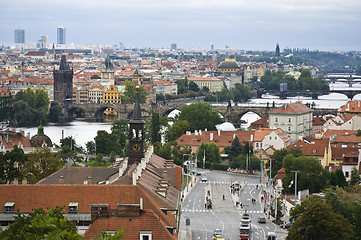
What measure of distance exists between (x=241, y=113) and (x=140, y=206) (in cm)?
8930

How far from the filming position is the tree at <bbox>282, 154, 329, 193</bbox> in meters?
45.3

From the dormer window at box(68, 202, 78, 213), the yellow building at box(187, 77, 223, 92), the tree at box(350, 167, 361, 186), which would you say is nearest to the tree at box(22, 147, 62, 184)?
the tree at box(350, 167, 361, 186)

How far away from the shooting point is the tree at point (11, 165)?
145ft

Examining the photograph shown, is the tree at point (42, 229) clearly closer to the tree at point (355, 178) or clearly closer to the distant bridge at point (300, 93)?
the tree at point (355, 178)

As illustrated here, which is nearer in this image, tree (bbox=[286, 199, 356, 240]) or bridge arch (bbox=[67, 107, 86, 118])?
tree (bbox=[286, 199, 356, 240])

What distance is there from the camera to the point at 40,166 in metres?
45.2

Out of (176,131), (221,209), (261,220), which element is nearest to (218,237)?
(261,220)

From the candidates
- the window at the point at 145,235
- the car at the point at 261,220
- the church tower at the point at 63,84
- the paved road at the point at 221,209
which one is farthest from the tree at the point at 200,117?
the window at the point at 145,235

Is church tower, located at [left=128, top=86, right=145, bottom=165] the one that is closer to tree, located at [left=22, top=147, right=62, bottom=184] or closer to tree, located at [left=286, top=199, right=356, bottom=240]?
tree, located at [left=22, top=147, right=62, bottom=184]

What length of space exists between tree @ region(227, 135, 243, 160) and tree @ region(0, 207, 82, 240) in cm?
4181

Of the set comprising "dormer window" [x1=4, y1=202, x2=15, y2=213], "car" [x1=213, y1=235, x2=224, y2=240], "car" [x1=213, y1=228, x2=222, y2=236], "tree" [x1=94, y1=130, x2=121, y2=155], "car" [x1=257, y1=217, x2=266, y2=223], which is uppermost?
"dormer window" [x1=4, y1=202, x2=15, y2=213]

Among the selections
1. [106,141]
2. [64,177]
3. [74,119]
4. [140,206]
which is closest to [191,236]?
[64,177]

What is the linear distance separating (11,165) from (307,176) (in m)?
14.0

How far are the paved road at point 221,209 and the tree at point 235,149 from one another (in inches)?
242
